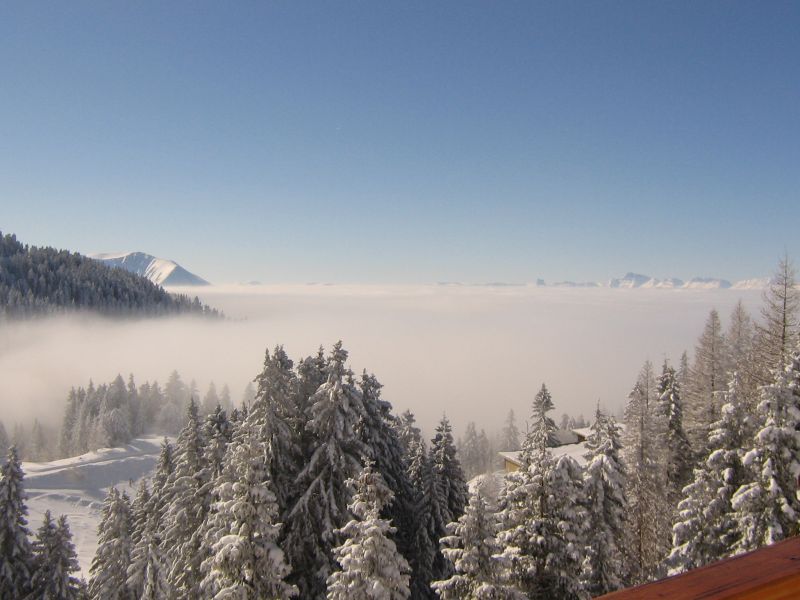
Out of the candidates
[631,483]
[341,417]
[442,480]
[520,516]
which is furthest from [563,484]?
[631,483]

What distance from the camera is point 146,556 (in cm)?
2577

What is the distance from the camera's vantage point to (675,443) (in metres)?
31.3

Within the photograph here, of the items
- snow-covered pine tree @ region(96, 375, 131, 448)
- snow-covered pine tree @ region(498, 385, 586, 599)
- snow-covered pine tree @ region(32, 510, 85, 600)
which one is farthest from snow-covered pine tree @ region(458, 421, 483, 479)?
snow-covered pine tree @ region(498, 385, 586, 599)

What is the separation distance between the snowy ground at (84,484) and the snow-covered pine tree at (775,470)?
6020 centimetres

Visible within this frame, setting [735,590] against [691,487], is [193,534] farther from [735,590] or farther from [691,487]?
[735,590]

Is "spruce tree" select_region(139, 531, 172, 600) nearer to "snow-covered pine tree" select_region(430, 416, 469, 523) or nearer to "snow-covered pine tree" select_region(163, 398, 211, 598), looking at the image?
"snow-covered pine tree" select_region(163, 398, 211, 598)

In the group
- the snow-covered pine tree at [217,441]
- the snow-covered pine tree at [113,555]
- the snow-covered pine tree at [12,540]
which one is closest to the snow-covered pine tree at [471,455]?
the snow-covered pine tree at [113,555]

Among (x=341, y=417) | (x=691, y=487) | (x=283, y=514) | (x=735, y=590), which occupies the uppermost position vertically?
(x=735, y=590)

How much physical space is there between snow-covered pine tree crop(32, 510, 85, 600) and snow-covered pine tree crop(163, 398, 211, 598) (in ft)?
14.7

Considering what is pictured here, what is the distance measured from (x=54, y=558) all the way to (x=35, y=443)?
366 ft

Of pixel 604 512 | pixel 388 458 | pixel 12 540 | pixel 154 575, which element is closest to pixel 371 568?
pixel 388 458

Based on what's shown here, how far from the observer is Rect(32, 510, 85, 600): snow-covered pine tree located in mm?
25031

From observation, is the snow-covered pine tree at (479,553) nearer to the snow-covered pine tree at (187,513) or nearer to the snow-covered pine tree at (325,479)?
the snow-covered pine tree at (325,479)

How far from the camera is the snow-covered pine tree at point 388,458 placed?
2417 centimetres
